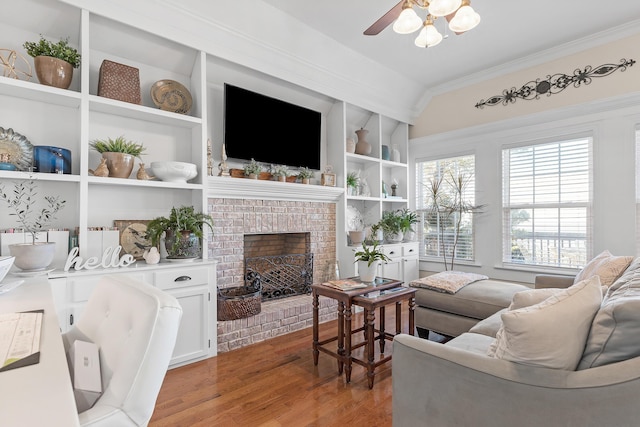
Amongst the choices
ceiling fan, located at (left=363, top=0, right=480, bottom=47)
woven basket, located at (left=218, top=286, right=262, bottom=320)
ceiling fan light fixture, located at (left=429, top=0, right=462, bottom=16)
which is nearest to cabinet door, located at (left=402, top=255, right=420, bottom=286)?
woven basket, located at (left=218, top=286, right=262, bottom=320)

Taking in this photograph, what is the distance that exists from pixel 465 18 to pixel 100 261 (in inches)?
118

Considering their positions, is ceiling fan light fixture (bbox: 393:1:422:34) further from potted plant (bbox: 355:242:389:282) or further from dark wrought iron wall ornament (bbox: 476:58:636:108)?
dark wrought iron wall ornament (bbox: 476:58:636:108)

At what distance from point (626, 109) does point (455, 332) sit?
9.72 ft

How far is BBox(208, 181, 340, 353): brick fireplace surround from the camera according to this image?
10.1 ft

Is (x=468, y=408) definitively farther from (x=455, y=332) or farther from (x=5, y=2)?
(x=5, y=2)

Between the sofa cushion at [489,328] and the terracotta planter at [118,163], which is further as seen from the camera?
the terracotta planter at [118,163]

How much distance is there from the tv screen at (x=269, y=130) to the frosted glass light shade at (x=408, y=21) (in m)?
1.80

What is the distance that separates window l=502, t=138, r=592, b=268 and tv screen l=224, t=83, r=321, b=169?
255 centimetres

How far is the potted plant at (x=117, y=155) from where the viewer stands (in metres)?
2.51

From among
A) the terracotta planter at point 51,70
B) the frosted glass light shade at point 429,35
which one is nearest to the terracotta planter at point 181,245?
the terracotta planter at point 51,70

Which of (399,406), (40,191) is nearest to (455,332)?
Answer: (399,406)

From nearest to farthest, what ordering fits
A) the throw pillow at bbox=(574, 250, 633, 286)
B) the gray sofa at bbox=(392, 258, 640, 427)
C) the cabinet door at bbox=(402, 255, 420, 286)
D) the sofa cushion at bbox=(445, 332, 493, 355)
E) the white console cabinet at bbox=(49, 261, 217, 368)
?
1. the gray sofa at bbox=(392, 258, 640, 427)
2. the sofa cushion at bbox=(445, 332, 493, 355)
3. the throw pillow at bbox=(574, 250, 633, 286)
4. the white console cabinet at bbox=(49, 261, 217, 368)
5. the cabinet door at bbox=(402, 255, 420, 286)

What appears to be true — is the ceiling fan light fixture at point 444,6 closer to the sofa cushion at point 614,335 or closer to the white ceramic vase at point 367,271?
the sofa cushion at point 614,335

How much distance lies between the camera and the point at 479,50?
376 cm
